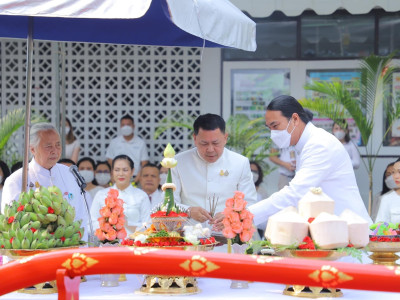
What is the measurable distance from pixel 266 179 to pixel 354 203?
740 centimetres

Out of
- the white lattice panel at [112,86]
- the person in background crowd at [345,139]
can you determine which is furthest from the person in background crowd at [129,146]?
the person in background crowd at [345,139]

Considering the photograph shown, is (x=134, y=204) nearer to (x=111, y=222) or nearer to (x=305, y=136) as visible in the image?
(x=305, y=136)

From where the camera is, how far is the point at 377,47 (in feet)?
38.4

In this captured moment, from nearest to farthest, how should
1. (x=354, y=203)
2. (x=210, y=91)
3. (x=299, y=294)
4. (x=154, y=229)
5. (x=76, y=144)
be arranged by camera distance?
Answer: (x=299, y=294) < (x=154, y=229) < (x=354, y=203) < (x=76, y=144) < (x=210, y=91)

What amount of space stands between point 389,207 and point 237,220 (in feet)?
16.4

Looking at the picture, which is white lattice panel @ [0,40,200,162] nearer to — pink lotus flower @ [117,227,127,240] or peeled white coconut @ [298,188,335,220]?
pink lotus flower @ [117,227,127,240]

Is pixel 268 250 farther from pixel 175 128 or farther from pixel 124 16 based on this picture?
pixel 175 128

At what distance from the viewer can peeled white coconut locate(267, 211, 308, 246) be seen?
11.3 feet

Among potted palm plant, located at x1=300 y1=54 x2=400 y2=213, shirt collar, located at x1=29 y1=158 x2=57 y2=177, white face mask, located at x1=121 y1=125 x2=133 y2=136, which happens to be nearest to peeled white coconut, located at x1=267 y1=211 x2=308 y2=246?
shirt collar, located at x1=29 y1=158 x2=57 y2=177

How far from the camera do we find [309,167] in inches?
181

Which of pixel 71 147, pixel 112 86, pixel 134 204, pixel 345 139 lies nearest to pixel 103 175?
pixel 71 147

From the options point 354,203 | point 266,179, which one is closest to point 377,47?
point 266,179

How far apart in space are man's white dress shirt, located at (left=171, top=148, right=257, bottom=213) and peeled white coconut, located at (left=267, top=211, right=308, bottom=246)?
1.94 m

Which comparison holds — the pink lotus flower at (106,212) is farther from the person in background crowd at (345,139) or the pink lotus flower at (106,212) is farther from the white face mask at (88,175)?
the person in background crowd at (345,139)
